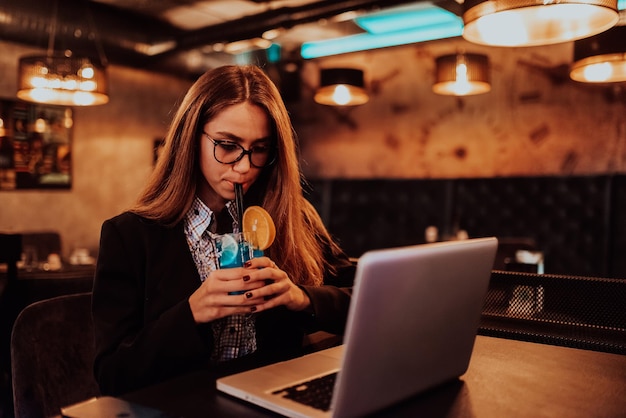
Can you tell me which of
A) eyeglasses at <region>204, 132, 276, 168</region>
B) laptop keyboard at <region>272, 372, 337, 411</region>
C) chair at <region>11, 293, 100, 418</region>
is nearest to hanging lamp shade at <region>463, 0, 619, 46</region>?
eyeglasses at <region>204, 132, 276, 168</region>

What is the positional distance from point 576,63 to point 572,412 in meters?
2.70

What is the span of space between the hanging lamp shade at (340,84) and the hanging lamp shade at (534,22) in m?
2.49

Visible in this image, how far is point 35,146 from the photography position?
534 centimetres

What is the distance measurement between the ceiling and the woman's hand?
354cm

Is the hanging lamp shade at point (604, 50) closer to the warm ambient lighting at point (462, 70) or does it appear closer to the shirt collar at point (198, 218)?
the warm ambient lighting at point (462, 70)

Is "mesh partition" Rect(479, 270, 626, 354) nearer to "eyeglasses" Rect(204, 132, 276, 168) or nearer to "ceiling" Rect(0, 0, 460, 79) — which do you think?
"eyeglasses" Rect(204, 132, 276, 168)

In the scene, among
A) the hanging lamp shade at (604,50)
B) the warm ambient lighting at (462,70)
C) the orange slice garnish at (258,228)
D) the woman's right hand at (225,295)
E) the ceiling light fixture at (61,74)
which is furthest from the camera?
the warm ambient lighting at (462,70)

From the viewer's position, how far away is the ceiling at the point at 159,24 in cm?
467

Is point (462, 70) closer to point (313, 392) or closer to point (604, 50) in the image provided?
point (604, 50)

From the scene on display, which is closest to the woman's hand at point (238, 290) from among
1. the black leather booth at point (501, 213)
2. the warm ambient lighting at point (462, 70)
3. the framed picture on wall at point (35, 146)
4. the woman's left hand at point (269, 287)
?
the woman's left hand at point (269, 287)

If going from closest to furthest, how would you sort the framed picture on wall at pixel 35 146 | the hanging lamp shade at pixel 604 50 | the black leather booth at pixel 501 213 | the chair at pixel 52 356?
the chair at pixel 52 356
the hanging lamp shade at pixel 604 50
the black leather booth at pixel 501 213
the framed picture on wall at pixel 35 146

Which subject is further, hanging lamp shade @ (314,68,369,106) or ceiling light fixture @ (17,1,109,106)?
hanging lamp shade @ (314,68,369,106)

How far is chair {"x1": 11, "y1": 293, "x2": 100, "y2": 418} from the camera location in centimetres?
129

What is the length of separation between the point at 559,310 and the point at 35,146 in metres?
5.12
